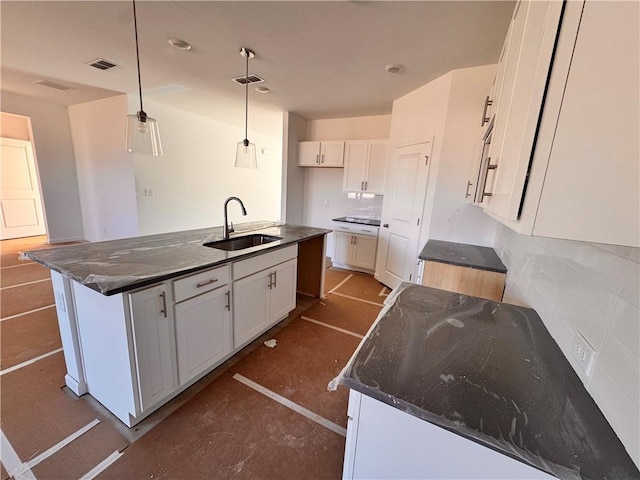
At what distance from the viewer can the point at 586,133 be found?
0.57 metres

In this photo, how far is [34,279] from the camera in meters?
3.39

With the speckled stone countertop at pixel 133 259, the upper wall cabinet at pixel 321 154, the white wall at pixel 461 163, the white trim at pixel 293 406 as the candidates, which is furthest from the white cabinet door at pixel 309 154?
the white trim at pixel 293 406

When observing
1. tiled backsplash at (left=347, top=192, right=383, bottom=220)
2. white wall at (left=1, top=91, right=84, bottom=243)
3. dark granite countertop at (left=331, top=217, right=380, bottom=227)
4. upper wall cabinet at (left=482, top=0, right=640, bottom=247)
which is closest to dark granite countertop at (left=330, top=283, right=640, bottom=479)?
upper wall cabinet at (left=482, top=0, right=640, bottom=247)

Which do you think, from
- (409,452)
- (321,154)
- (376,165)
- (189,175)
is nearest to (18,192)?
(189,175)

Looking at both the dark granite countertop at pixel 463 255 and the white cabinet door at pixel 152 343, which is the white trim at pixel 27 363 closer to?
the white cabinet door at pixel 152 343

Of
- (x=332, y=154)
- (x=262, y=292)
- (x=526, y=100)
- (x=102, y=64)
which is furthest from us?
(x=332, y=154)

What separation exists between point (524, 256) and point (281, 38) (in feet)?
8.30

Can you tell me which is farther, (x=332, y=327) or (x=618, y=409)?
(x=332, y=327)

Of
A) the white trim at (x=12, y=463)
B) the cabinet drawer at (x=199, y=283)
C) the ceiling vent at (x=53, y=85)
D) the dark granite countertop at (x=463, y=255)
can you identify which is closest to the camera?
the white trim at (x=12, y=463)

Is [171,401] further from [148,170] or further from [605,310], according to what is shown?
[148,170]

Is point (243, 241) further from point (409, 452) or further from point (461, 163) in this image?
point (461, 163)

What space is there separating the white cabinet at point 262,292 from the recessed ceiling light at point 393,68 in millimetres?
2110

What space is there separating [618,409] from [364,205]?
13.8ft

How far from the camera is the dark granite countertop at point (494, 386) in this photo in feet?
1.99
